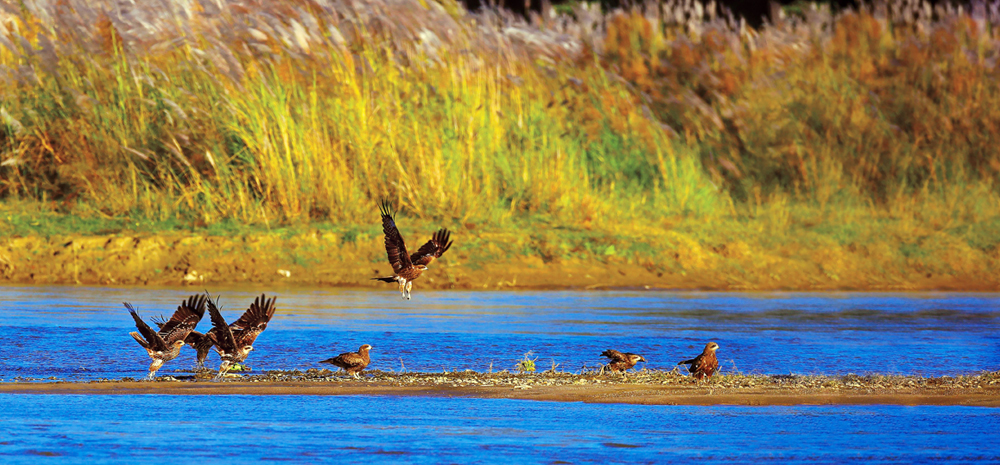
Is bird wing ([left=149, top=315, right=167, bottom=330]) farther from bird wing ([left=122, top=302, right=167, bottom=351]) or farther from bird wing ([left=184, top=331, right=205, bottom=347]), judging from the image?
bird wing ([left=122, top=302, right=167, bottom=351])

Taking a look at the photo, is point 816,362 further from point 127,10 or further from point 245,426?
point 127,10

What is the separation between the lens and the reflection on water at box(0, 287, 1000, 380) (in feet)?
26.5

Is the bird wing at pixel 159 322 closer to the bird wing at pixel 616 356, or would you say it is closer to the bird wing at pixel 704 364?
the bird wing at pixel 616 356

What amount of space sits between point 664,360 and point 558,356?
23.9 inches

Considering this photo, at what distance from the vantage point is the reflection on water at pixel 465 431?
17.7ft

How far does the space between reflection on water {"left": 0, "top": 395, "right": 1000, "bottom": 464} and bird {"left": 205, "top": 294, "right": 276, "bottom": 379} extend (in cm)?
72

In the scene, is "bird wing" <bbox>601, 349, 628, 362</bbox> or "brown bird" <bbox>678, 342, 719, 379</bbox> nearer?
"brown bird" <bbox>678, 342, 719, 379</bbox>

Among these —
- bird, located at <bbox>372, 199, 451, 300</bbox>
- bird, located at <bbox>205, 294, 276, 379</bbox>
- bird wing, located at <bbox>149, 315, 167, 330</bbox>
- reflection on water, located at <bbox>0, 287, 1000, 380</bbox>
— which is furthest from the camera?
bird, located at <bbox>372, 199, 451, 300</bbox>

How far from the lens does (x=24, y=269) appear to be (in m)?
12.6

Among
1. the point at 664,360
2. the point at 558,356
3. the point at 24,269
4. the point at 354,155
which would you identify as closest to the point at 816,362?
the point at 664,360

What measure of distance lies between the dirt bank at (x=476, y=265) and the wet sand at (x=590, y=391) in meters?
5.33

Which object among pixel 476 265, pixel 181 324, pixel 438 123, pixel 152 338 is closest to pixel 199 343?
pixel 181 324

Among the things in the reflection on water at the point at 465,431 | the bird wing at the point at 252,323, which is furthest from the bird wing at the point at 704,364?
the bird wing at the point at 252,323

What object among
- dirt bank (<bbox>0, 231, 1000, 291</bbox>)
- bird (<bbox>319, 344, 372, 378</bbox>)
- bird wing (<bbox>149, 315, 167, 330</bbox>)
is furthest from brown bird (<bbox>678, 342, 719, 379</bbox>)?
dirt bank (<bbox>0, 231, 1000, 291</bbox>)
